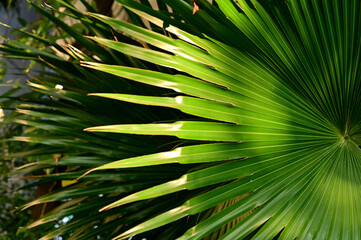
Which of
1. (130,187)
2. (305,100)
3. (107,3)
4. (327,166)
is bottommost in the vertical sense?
(130,187)

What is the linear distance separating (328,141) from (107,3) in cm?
138

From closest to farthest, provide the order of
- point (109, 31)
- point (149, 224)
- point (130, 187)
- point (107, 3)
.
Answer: point (149, 224) → point (130, 187) → point (109, 31) → point (107, 3)

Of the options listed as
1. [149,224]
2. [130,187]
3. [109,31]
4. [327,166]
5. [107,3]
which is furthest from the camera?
[107,3]

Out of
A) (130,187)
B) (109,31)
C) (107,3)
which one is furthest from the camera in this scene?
(107,3)

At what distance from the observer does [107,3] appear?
2.06 metres

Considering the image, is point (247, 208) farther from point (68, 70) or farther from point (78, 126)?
point (68, 70)

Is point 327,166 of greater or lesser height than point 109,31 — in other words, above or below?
below

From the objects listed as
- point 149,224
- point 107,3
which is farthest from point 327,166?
point 107,3

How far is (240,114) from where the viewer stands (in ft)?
3.17

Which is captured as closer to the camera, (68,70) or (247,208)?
(247,208)

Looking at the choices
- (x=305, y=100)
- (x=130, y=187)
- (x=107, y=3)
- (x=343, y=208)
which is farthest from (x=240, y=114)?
(x=107, y=3)

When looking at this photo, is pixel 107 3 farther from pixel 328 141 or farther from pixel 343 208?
pixel 343 208

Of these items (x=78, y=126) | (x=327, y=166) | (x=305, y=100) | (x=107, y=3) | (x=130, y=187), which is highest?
(x=107, y=3)

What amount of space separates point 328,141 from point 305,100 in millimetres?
115
